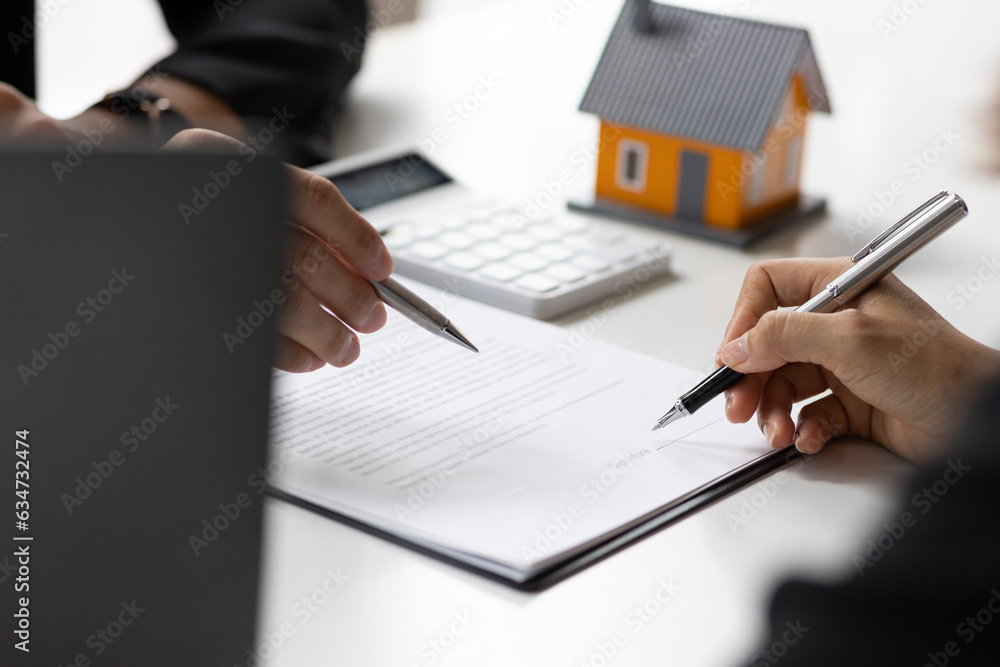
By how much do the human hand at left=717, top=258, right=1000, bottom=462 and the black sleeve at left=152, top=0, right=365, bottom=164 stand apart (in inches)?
28.3

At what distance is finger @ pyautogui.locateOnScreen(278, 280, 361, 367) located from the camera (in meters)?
0.74

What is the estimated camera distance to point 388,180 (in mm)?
1246

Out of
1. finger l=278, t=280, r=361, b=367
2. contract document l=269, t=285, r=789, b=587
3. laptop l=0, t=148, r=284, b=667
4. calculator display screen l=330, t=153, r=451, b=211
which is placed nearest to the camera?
laptop l=0, t=148, r=284, b=667

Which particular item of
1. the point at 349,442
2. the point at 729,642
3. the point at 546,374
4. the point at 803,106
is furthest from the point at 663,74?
the point at 729,642

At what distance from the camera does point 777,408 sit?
770mm

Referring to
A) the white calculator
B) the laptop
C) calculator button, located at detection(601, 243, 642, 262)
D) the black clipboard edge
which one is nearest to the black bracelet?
the white calculator

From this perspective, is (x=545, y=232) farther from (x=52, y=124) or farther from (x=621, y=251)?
(x=52, y=124)

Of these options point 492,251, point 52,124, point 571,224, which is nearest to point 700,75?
point 571,224

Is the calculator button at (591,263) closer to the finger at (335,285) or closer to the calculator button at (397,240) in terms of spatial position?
the calculator button at (397,240)

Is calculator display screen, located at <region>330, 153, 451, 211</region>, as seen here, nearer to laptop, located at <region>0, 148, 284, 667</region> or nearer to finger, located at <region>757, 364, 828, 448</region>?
finger, located at <region>757, 364, 828, 448</region>

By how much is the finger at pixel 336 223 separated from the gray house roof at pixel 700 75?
54cm

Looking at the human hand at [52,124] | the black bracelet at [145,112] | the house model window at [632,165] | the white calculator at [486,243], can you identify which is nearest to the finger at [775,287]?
the white calculator at [486,243]

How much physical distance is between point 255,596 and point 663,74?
3.03ft

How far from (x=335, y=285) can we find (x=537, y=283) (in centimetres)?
30
